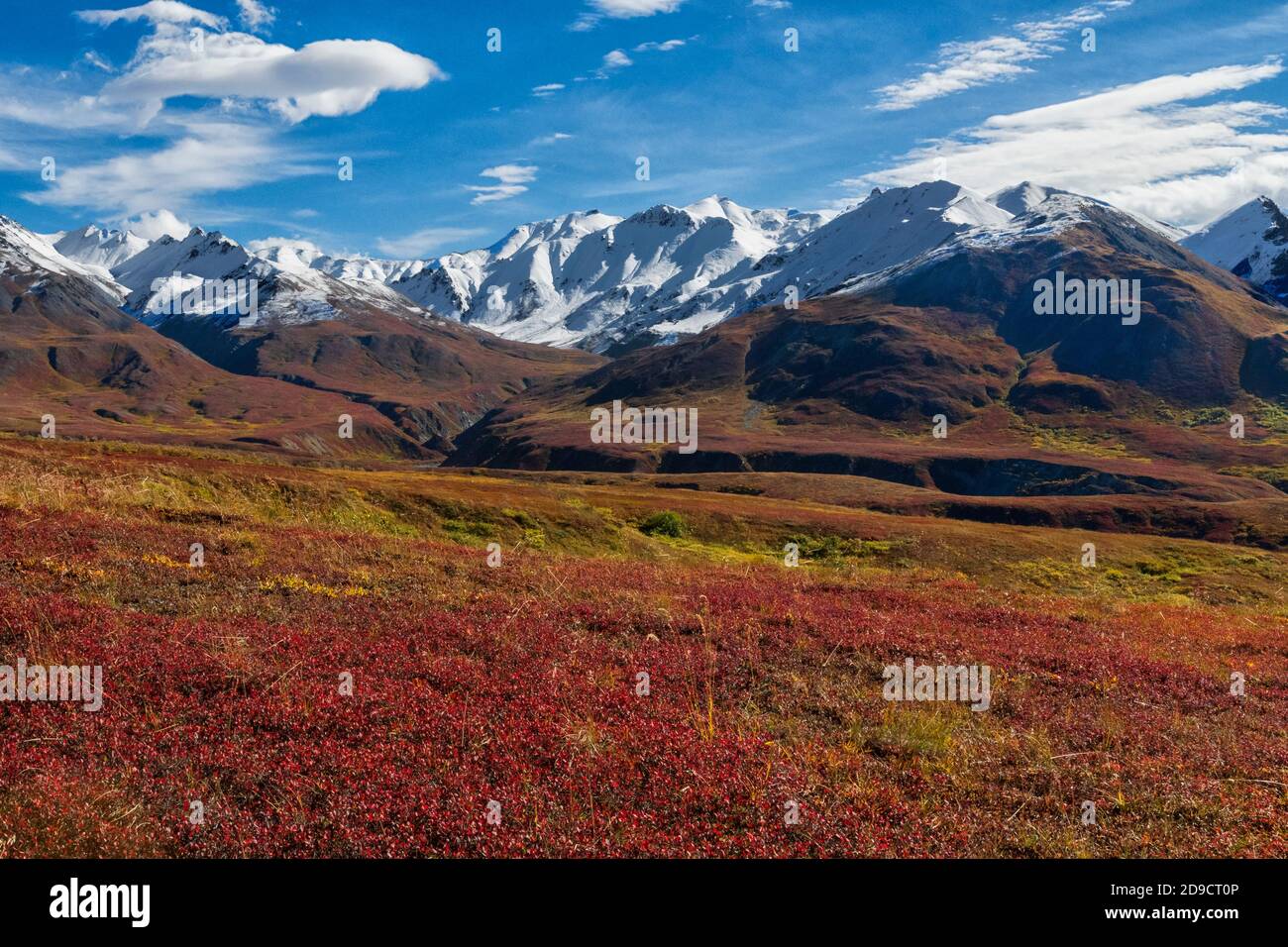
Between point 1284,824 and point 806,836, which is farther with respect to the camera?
point 1284,824

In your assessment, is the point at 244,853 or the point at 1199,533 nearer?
the point at 244,853

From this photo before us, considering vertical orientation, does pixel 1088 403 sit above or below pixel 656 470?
above

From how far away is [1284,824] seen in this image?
361 inches

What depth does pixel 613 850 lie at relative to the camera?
7.85 meters

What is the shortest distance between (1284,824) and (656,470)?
6041 inches

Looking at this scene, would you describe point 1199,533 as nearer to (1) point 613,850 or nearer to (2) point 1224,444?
(2) point 1224,444

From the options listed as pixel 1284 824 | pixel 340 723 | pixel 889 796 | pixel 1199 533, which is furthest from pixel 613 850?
pixel 1199 533

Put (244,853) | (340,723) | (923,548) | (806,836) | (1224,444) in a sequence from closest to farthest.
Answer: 1. (244,853)
2. (806,836)
3. (340,723)
4. (923,548)
5. (1224,444)

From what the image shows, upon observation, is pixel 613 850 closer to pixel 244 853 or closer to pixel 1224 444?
pixel 244 853

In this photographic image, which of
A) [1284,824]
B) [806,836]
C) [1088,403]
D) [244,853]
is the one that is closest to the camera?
[244,853]

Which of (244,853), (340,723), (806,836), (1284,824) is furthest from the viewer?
(340,723)

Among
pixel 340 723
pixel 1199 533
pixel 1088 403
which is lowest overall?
pixel 1199 533
